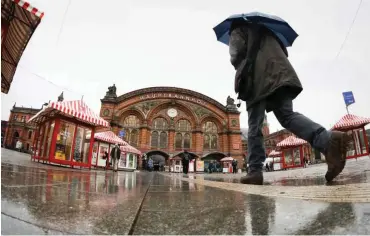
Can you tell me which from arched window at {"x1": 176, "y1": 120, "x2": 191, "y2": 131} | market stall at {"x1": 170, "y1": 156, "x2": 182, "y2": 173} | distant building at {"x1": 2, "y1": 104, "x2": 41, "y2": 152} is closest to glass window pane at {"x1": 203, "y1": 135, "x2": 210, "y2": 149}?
arched window at {"x1": 176, "y1": 120, "x2": 191, "y2": 131}

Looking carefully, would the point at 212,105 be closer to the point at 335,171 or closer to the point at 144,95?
the point at 144,95

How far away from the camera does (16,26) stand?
5578mm

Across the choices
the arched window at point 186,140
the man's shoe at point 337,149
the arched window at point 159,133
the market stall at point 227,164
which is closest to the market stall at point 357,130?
the man's shoe at point 337,149

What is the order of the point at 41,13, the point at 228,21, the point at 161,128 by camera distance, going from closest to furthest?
the point at 228,21
the point at 41,13
the point at 161,128

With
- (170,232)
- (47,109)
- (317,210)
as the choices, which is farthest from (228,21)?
(47,109)

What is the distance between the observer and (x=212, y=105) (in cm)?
3325

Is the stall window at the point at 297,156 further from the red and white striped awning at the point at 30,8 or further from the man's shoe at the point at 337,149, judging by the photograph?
the red and white striped awning at the point at 30,8

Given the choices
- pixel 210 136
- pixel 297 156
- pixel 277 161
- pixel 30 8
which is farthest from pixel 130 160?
pixel 30 8

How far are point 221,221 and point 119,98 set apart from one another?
3198 centimetres

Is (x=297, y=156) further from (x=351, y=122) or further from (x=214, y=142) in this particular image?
(x=214, y=142)

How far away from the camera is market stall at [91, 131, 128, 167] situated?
14883 millimetres

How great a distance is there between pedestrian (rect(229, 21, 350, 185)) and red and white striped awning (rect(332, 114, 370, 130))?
43.6ft

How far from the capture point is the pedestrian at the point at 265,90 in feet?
6.97

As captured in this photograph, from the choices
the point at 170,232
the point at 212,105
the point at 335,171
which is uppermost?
the point at 212,105
